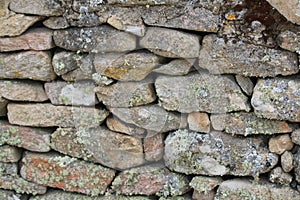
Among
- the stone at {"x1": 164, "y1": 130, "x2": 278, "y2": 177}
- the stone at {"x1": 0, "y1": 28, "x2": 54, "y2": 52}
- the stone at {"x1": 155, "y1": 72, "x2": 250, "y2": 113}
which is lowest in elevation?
the stone at {"x1": 164, "y1": 130, "x2": 278, "y2": 177}

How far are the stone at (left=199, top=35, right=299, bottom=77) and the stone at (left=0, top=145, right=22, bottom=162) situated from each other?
1.29 m

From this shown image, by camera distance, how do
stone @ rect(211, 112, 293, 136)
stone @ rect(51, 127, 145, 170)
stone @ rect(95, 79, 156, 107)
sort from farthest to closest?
stone @ rect(51, 127, 145, 170)
stone @ rect(95, 79, 156, 107)
stone @ rect(211, 112, 293, 136)

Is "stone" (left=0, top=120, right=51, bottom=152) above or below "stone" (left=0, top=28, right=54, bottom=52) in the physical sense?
below

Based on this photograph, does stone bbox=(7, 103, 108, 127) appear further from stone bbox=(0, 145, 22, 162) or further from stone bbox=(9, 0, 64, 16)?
Result: stone bbox=(9, 0, 64, 16)

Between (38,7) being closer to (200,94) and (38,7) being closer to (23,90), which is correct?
(23,90)

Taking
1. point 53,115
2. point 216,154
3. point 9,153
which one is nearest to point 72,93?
point 53,115

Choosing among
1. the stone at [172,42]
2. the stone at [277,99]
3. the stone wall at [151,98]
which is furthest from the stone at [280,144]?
the stone at [172,42]

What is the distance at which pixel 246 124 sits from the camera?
2.35 metres

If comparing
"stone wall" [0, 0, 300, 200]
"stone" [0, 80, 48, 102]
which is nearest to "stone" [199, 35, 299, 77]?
"stone wall" [0, 0, 300, 200]

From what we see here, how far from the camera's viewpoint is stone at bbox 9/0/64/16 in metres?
2.38

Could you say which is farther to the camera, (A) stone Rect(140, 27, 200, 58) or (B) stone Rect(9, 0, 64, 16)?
(B) stone Rect(9, 0, 64, 16)

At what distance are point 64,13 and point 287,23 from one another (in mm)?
1167

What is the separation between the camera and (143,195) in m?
2.60

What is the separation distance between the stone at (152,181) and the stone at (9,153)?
65 cm
